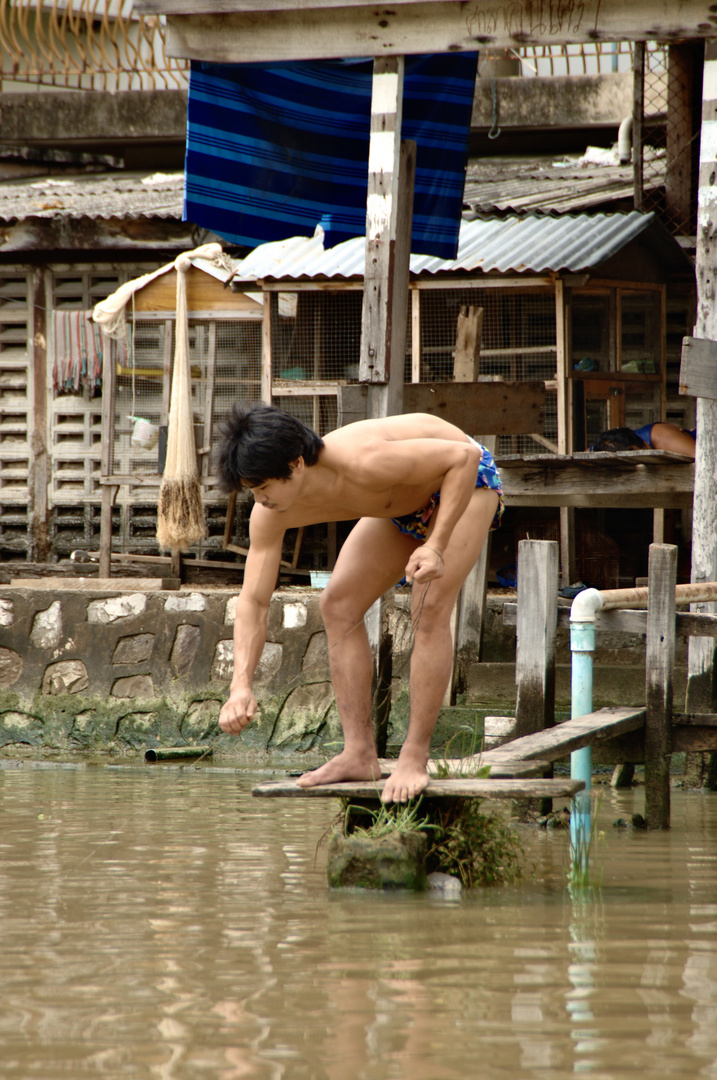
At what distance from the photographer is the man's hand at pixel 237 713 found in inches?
153

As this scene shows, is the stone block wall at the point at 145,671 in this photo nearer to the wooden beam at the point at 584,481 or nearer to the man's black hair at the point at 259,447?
the wooden beam at the point at 584,481

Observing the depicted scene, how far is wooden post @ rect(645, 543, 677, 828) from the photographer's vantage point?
5.43 m

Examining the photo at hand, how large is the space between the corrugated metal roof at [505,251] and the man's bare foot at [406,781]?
5193 mm

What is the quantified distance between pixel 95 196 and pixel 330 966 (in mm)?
9037

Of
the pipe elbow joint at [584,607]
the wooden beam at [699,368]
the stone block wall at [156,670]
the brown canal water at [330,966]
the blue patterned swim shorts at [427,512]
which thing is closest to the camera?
the brown canal water at [330,966]

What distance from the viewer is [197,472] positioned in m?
9.70

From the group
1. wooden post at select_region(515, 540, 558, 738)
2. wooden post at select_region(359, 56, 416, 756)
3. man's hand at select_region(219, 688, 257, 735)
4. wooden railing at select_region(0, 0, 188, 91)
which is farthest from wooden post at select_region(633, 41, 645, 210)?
man's hand at select_region(219, 688, 257, 735)

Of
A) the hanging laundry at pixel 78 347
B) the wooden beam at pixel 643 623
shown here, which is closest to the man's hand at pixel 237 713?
the wooden beam at pixel 643 623

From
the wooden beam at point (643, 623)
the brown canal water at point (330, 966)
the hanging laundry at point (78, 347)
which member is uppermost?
the hanging laundry at point (78, 347)

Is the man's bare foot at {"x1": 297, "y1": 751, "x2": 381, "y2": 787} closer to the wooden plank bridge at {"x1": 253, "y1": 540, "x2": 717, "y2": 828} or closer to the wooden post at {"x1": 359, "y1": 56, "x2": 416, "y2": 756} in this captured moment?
the wooden plank bridge at {"x1": 253, "y1": 540, "x2": 717, "y2": 828}

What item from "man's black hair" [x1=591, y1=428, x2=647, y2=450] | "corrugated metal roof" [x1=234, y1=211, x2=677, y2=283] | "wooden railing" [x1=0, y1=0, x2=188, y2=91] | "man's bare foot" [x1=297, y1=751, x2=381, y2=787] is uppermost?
"wooden railing" [x1=0, y1=0, x2=188, y2=91]

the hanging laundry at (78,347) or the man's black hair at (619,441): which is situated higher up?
the hanging laundry at (78,347)

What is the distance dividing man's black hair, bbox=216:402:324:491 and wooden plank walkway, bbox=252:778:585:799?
1042 mm

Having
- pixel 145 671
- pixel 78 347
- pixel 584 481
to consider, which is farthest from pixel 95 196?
pixel 584 481
